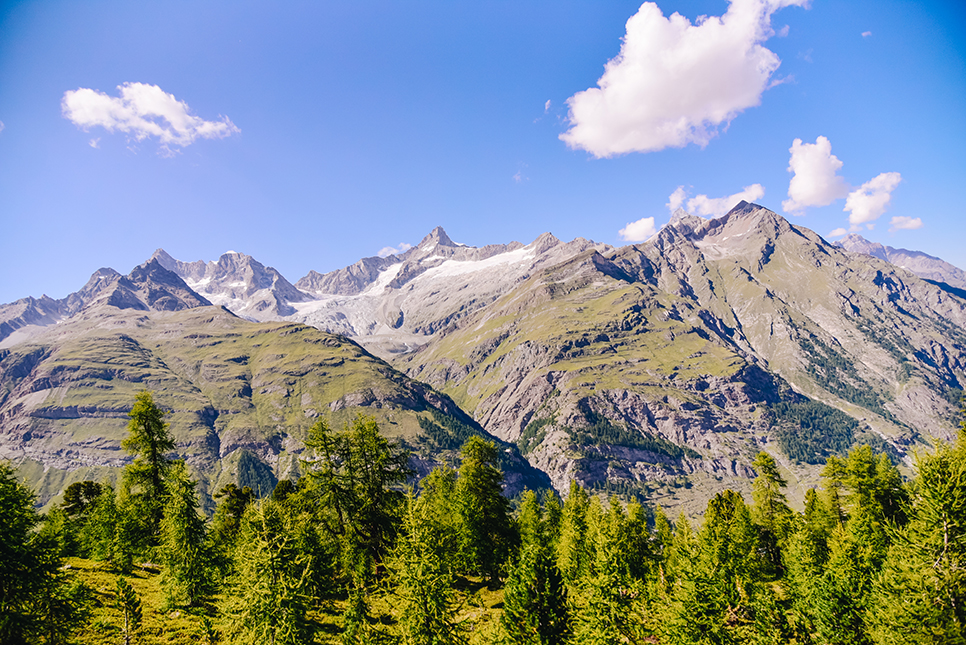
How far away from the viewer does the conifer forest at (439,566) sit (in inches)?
816

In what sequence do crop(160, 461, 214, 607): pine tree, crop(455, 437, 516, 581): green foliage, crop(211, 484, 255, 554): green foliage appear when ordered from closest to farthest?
crop(160, 461, 214, 607): pine tree
crop(455, 437, 516, 581): green foliage
crop(211, 484, 255, 554): green foliage

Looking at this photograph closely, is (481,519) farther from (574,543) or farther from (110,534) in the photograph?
(110,534)

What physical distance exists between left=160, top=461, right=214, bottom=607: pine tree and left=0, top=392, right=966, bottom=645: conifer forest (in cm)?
15

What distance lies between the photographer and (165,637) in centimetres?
2622

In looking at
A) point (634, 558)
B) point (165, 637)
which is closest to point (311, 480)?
point (165, 637)

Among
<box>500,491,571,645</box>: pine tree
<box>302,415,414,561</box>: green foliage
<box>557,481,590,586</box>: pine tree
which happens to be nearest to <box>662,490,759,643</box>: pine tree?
<box>500,491,571,645</box>: pine tree

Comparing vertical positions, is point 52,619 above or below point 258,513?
below

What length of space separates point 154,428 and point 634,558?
59486mm

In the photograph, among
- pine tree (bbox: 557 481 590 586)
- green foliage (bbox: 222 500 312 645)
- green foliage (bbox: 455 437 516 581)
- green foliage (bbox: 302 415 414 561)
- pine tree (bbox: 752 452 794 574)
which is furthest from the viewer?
pine tree (bbox: 752 452 794 574)

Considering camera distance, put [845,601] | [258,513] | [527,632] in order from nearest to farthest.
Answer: [258,513] → [527,632] → [845,601]

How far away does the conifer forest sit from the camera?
68.0 ft

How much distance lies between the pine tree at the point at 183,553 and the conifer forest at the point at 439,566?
15cm

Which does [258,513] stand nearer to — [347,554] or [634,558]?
[347,554]

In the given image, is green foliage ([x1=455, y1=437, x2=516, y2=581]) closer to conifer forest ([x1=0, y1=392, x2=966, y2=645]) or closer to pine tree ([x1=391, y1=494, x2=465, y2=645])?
conifer forest ([x1=0, y1=392, x2=966, y2=645])
